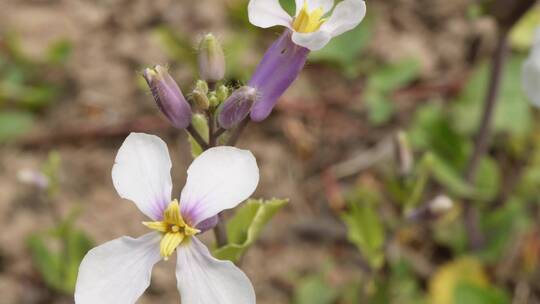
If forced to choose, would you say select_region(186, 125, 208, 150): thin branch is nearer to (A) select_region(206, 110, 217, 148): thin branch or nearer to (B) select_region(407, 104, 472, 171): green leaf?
(A) select_region(206, 110, 217, 148): thin branch

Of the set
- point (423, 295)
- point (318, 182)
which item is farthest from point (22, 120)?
point (423, 295)

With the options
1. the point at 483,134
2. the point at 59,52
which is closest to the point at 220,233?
the point at 483,134

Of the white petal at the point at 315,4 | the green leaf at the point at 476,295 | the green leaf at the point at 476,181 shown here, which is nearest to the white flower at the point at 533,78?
the green leaf at the point at 476,181

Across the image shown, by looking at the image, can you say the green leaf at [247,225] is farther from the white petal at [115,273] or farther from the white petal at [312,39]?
the white petal at [312,39]

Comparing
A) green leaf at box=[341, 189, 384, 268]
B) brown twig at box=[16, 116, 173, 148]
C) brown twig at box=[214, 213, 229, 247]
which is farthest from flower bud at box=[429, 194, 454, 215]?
brown twig at box=[16, 116, 173, 148]

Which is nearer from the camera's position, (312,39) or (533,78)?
(312,39)

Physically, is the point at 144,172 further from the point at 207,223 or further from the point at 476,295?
the point at 476,295
